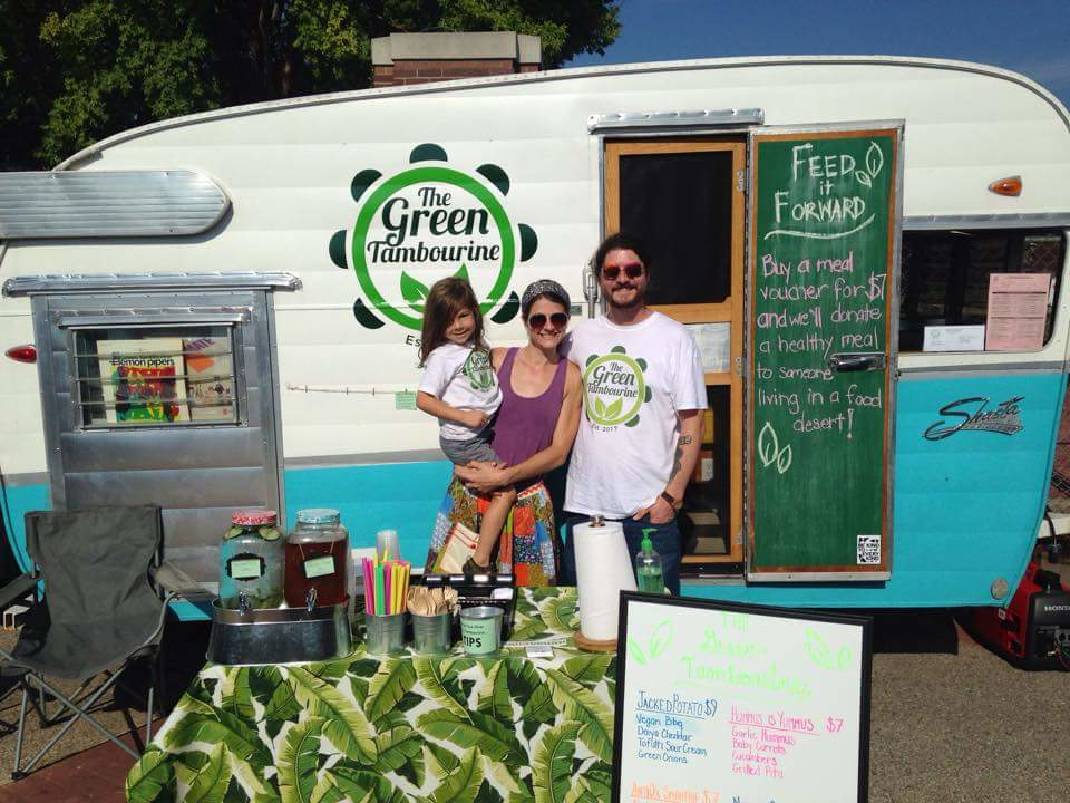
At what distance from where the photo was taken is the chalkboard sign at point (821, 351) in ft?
12.9

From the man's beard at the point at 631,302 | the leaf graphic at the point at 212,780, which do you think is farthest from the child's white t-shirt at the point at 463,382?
the leaf graphic at the point at 212,780

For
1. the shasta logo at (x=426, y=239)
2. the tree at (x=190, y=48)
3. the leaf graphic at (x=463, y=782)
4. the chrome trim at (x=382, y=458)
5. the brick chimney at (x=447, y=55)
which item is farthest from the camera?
the tree at (x=190, y=48)

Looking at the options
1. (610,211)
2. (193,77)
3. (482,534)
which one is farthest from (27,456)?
(193,77)

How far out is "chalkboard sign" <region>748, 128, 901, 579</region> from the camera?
3.93m

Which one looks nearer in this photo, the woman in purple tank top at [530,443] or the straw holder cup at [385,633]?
the straw holder cup at [385,633]

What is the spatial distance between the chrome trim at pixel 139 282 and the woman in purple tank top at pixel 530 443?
3.85ft

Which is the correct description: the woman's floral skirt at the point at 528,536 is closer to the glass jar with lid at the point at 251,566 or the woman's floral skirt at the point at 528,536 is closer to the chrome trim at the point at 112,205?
the glass jar with lid at the point at 251,566

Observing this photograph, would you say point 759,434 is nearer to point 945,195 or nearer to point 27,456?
point 945,195

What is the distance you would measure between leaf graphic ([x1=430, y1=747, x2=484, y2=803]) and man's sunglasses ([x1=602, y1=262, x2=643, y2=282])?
5.29 feet

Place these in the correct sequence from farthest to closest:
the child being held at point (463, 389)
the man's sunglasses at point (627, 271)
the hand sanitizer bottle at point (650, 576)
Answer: the child being held at point (463, 389), the man's sunglasses at point (627, 271), the hand sanitizer bottle at point (650, 576)

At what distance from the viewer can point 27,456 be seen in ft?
13.2

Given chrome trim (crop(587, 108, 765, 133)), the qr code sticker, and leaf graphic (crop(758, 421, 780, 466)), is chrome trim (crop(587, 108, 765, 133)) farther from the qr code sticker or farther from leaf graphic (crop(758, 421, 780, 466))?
the qr code sticker

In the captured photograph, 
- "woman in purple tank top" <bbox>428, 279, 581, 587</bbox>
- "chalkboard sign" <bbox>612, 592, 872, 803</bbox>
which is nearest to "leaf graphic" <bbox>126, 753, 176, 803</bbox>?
"chalkboard sign" <bbox>612, 592, 872, 803</bbox>

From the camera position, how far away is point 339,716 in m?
2.31
